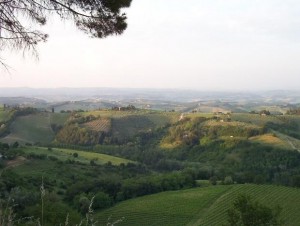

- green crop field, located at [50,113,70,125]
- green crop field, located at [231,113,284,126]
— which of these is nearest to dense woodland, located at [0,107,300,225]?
green crop field, located at [50,113,70,125]

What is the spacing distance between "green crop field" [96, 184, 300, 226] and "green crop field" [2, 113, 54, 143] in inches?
2092

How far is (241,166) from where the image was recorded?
7881 centimetres

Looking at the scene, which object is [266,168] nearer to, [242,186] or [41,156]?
[242,186]

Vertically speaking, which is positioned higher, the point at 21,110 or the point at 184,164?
the point at 21,110

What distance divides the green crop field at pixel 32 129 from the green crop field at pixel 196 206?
53132 mm

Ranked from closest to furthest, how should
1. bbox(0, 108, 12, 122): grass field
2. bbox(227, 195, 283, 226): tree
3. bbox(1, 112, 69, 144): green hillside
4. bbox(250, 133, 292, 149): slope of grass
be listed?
bbox(227, 195, 283, 226): tree → bbox(250, 133, 292, 149): slope of grass → bbox(1, 112, 69, 144): green hillside → bbox(0, 108, 12, 122): grass field

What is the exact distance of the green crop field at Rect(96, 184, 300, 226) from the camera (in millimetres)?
41062

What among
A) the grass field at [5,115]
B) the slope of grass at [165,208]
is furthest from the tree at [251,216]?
the grass field at [5,115]

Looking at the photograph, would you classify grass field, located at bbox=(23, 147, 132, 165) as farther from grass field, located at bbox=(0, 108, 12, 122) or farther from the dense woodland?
grass field, located at bbox=(0, 108, 12, 122)

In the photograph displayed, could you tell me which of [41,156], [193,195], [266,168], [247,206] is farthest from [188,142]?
[247,206]

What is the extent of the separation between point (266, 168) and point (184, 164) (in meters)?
15.3

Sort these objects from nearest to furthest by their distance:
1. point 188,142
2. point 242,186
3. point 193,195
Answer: point 193,195 < point 242,186 < point 188,142

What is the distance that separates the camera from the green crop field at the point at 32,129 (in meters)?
97.9

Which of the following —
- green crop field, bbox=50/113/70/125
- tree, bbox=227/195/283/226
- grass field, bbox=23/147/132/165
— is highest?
tree, bbox=227/195/283/226
